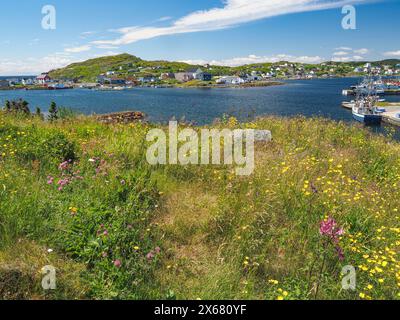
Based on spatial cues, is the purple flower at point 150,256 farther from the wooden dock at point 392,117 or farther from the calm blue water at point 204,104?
the wooden dock at point 392,117

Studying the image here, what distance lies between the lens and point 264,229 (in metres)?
4.67

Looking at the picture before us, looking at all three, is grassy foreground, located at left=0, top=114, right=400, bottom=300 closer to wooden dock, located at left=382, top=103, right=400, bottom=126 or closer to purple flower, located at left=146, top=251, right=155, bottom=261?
purple flower, located at left=146, top=251, right=155, bottom=261

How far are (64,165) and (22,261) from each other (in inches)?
103

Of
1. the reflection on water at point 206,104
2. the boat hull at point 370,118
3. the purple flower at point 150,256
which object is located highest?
the reflection on water at point 206,104

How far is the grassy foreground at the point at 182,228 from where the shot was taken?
3486 mm

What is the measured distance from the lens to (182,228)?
473 cm

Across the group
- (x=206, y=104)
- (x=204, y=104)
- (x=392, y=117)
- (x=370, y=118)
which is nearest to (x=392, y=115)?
(x=392, y=117)

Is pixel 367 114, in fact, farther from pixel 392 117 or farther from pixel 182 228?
pixel 182 228

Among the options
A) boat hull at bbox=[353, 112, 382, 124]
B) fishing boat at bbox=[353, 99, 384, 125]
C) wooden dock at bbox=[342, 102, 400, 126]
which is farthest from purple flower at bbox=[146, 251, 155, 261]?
wooden dock at bbox=[342, 102, 400, 126]

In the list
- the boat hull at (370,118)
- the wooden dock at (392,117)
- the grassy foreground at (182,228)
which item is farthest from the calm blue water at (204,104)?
the wooden dock at (392,117)

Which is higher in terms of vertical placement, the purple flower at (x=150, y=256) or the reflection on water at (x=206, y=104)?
the reflection on water at (x=206, y=104)

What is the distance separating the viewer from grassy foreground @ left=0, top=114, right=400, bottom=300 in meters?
3.49

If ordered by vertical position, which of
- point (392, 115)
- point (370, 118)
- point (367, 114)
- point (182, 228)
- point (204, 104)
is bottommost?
point (182, 228)

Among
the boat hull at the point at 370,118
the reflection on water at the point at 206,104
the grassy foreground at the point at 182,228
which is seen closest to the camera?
the grassy foreground at the point at 182,228
